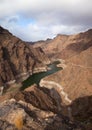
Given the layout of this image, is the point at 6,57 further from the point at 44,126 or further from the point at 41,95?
the point at 44,126

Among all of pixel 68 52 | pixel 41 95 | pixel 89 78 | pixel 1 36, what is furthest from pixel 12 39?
pixel 41 95

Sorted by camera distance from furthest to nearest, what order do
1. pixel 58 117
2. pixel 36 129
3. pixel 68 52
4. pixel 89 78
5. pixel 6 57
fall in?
pixel 68 52, pixel 6 57, pixel 89 78, pixel 58 117, pixel 36 129

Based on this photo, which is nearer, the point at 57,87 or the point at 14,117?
the point at 14,117

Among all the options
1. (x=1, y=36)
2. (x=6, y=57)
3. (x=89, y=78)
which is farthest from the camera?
(x=1, y=36)

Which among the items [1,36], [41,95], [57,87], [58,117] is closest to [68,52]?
[1,36]

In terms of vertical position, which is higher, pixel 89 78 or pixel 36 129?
pixel 36 129

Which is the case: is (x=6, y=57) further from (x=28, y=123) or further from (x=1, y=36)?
(x=28, y=123)
